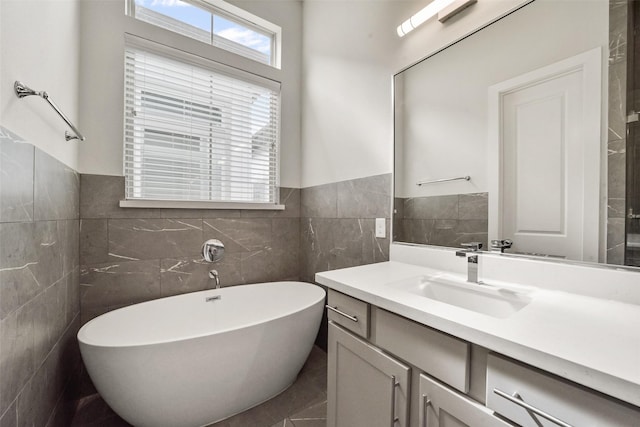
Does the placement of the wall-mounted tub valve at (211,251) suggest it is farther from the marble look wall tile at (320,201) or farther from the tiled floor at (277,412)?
the tiled floor at (277,412)

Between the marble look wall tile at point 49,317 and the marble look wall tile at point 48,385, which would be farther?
the marble look wall tile at point 49,317

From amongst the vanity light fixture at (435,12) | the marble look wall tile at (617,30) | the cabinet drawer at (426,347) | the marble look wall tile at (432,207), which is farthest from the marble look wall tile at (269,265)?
the marble look wall tile at (617,30)

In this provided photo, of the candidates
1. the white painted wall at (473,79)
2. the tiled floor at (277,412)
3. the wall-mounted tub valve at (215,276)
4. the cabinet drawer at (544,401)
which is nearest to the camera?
the cabinet drawer at (544,401)

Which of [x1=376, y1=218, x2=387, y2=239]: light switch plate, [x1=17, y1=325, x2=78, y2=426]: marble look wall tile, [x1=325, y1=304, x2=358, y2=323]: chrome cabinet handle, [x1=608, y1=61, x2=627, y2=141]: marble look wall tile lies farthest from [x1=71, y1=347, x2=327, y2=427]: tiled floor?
[x1=608, y1=61, x2=627, y2=141]: marble look wall tile

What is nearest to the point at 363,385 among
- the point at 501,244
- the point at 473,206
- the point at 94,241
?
the point at 501,244

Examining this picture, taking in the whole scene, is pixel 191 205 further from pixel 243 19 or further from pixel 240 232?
pixel 243 19

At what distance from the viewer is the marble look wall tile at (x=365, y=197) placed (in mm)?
1641

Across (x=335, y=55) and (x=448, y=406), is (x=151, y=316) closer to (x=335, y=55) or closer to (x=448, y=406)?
(x=448, y=406)

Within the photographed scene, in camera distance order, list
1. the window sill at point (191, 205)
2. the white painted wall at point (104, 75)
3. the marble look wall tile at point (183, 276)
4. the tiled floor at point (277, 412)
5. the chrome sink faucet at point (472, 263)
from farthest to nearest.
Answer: the marble look wall tile at point (183, 276) → the window sill at point (191, 205) → the white painted wall at point (104, 75) → the tiled floor at point (277, 412) → the chrome sink faucet at point (472, 263)

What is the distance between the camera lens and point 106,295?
1688mm

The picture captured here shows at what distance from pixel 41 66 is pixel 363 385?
70.0 inches

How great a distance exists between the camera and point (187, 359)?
46.8 inches

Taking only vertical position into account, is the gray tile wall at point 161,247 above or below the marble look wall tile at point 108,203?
below

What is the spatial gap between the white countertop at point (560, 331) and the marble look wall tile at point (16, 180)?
1.13 m
